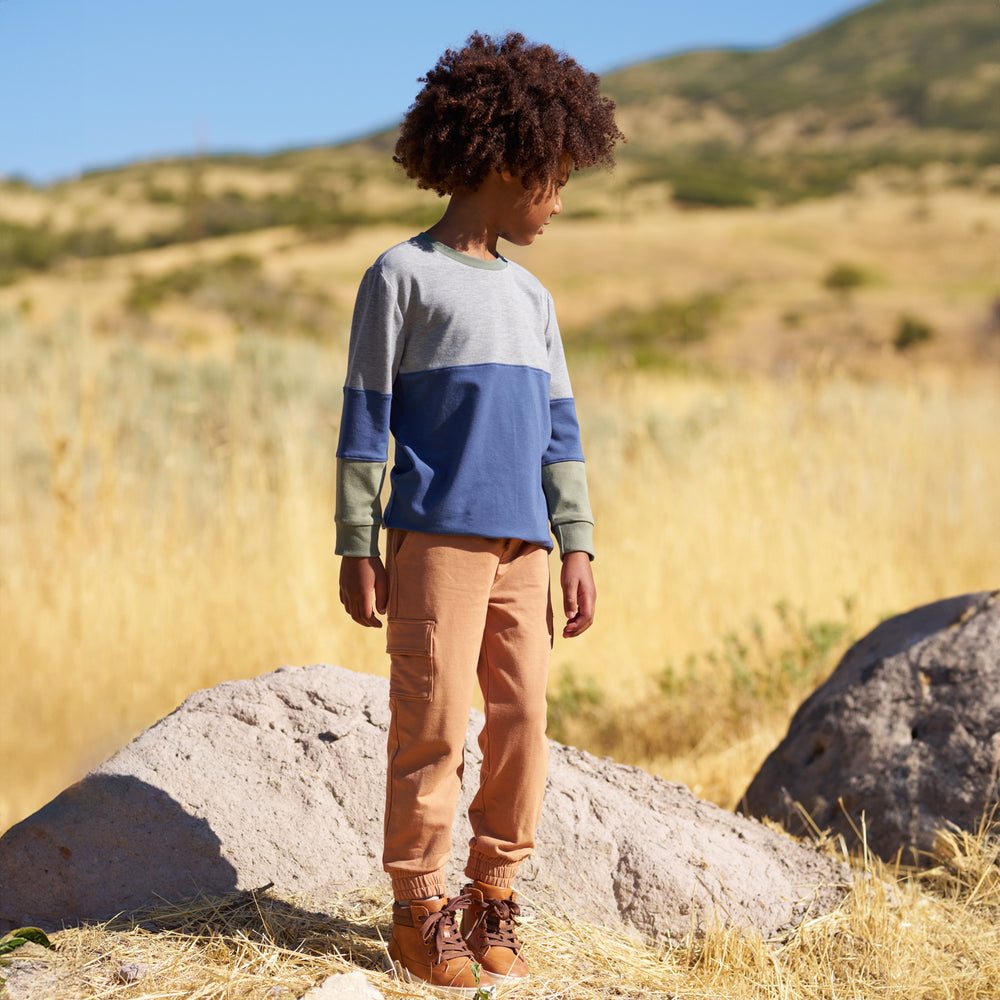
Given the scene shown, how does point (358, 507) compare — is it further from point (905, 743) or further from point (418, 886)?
point (905, 743)

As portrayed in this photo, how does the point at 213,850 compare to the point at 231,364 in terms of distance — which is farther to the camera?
the point at 231,364

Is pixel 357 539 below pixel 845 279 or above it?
above

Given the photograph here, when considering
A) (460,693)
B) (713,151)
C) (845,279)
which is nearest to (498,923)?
(460,693)

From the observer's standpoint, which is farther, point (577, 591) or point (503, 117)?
point (577, 591)

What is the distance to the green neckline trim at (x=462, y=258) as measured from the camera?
212cm

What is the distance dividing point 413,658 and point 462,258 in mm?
819

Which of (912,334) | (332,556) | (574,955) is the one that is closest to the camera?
(574,955)

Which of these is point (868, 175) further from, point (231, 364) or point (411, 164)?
point (411, 164)

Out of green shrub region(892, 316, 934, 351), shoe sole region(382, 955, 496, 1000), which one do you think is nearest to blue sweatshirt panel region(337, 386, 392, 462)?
shoe sole region(382, 955, 496, 1000)

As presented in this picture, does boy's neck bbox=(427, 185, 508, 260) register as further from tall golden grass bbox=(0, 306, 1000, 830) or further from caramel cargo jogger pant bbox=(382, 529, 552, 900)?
tall golden grass bbox=(0, 306, 1000, 830)

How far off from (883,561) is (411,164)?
4409 millimetres

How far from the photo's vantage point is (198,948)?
7.52 ft

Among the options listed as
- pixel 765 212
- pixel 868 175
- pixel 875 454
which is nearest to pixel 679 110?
pixel 868 175

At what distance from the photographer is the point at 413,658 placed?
2.03 meters
